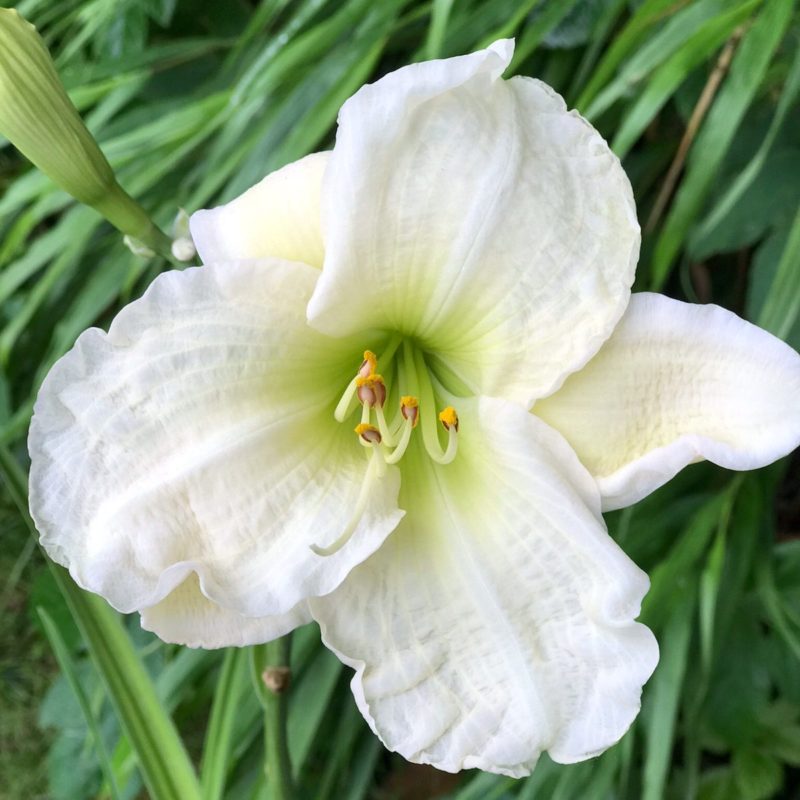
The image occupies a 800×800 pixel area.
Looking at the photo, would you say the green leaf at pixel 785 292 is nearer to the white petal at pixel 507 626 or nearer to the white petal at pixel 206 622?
the white petal at pixel 507 626

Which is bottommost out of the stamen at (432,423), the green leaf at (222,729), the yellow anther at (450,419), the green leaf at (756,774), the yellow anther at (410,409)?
the green leaf at (756,774)

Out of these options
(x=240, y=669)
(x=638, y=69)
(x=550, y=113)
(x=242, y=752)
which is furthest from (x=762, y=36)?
(x=242, y=752)

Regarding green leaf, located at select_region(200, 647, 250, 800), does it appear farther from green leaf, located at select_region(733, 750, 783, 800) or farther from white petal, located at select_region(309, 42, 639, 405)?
green leaf, located at select_region(733, 750, 783, 800)

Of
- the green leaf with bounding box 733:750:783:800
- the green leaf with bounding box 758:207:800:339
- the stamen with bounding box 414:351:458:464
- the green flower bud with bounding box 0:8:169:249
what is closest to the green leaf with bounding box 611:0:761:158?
the green leaf with bounding box 758:207:800:339

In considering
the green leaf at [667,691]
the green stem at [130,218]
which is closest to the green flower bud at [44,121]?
the green stem at [130,218]

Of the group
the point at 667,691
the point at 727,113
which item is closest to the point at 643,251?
the point at 727,113

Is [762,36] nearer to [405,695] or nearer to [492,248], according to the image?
[492,248]

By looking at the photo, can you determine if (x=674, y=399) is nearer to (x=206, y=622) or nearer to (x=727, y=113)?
(x=206, y=622)

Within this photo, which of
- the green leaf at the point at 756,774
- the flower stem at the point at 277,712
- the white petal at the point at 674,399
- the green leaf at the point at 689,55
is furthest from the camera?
the green leaf at the point at 756,774
